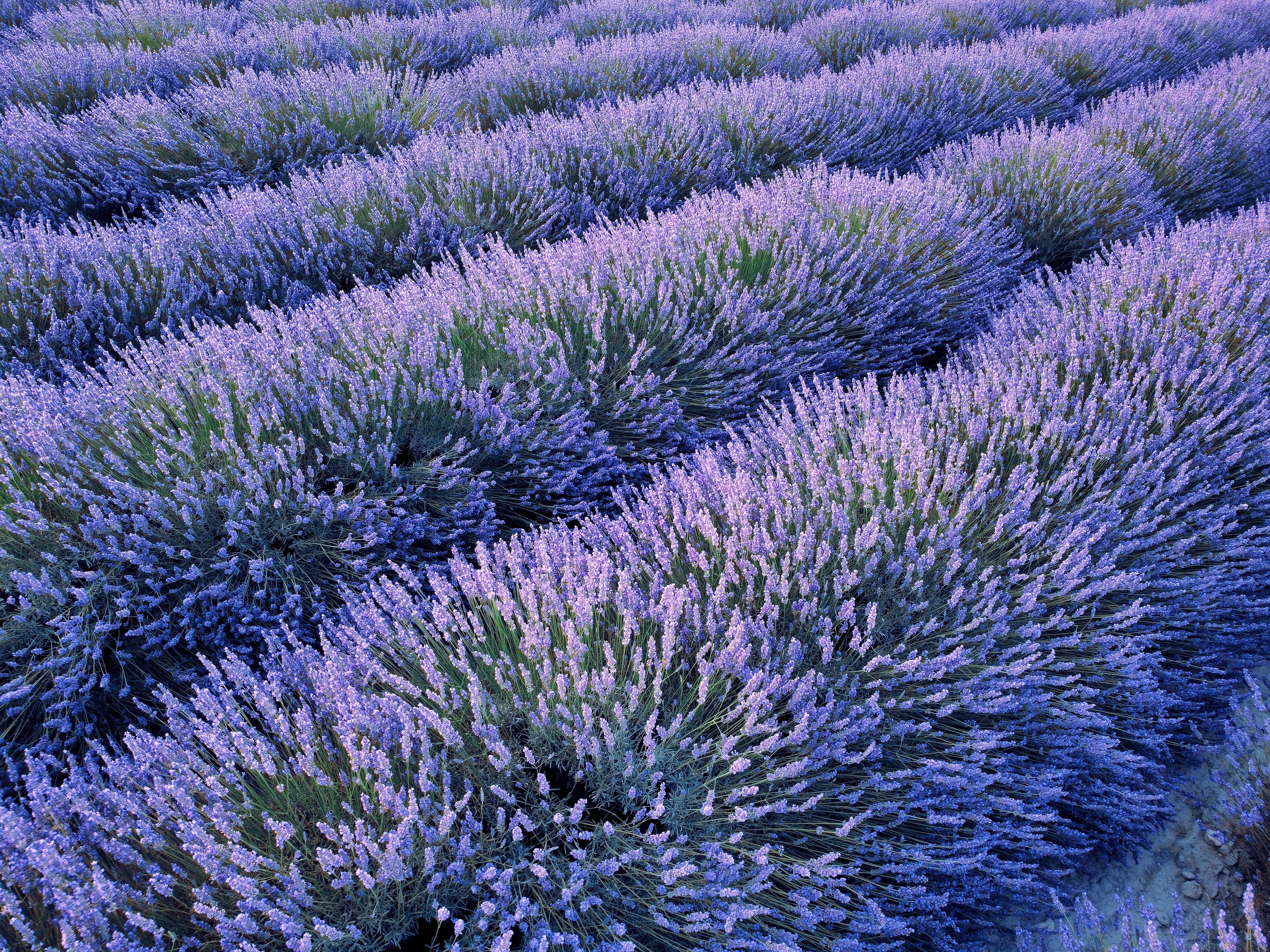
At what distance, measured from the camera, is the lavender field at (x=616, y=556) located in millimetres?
1463

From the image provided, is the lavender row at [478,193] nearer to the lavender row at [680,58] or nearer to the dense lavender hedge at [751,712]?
the lavender row at [680,58]

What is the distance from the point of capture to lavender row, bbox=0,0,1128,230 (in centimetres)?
411

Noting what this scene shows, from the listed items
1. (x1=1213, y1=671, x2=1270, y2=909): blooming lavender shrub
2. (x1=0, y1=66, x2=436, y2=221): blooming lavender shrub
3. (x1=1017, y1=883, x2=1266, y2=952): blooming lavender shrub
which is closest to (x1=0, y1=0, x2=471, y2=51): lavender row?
(x1=0, y1=66, x2=436, y2=221): blooming lavender shrub

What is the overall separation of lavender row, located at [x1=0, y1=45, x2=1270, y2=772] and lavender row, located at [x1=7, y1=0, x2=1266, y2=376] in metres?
0.33

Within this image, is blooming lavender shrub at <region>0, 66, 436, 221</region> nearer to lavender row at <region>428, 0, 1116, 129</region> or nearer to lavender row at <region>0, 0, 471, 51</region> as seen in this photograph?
lavender row at <region>428, 0, 1116, 129</region>

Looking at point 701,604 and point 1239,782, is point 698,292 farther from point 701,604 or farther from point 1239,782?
point 1239,782

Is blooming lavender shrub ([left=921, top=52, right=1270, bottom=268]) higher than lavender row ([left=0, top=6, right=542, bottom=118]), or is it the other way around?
lavender row ([left=0, top=6, right=542, bottom=118])

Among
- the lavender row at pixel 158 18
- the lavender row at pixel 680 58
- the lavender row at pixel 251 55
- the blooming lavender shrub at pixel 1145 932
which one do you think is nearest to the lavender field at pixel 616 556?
the blooming lavender shrub at pixel 1145 932

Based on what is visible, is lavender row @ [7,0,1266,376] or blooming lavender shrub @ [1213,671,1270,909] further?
lavender row @ [7,0,1266,376]

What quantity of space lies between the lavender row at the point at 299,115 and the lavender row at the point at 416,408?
1.77 metres

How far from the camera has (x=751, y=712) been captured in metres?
1.56

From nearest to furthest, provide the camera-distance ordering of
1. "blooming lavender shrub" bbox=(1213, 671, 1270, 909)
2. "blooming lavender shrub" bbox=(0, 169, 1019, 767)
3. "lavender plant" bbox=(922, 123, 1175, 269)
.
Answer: "blooming lavender shrub" bbox=(1213, 671, 1270, 909) < "blooming lavender shrub" bbox=(0, 169, 1019, 767) < "lavender plant" bbox=(922, 123, 1175, 269)

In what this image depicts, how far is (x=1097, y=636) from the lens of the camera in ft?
6.55

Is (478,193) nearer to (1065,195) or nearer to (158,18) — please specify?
(1065,195)
